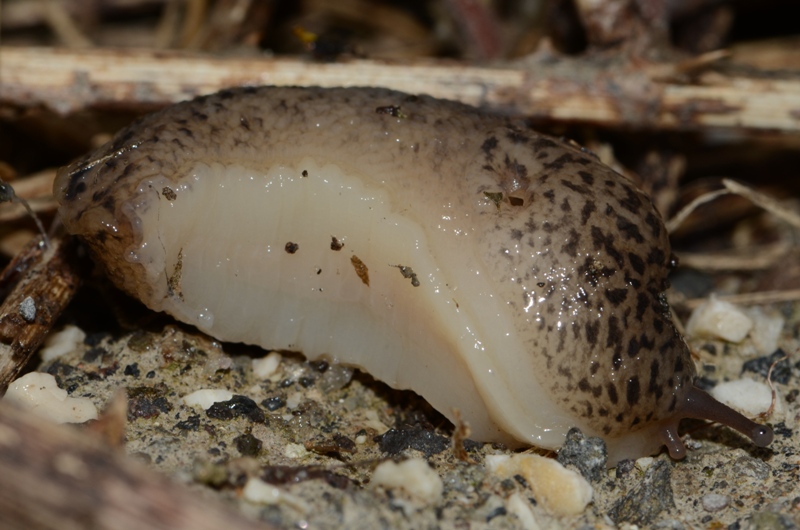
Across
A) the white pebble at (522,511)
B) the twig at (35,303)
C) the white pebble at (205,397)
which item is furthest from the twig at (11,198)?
the white pebble at (522,511)

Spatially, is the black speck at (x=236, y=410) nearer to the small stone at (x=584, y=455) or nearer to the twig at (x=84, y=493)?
the twig at (x=84, y=493)

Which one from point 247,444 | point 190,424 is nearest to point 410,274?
point 247,444

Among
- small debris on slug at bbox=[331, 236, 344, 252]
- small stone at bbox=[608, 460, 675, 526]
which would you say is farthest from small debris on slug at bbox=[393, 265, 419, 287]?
small stone at bbox=[608, 460, 675, 526]

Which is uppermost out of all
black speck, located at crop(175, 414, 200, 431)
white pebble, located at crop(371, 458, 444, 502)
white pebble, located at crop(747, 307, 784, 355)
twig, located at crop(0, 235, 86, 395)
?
twig, located at crop(0, 235, 86, 395)

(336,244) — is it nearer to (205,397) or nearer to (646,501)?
(205,397)

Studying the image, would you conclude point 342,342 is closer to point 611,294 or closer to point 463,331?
point 463,331

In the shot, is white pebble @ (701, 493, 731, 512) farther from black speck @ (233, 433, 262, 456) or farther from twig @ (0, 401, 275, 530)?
twig @ (0, 401, 275, 530)
